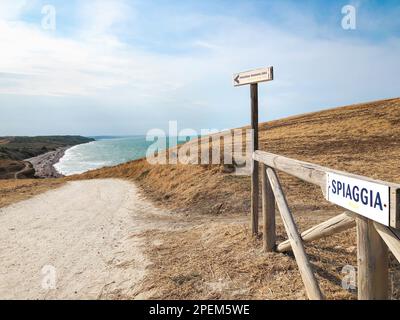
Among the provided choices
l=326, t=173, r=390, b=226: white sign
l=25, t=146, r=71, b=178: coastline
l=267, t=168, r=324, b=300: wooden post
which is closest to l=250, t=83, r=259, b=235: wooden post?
l=267, t=168, r=324, b=300: wooden post

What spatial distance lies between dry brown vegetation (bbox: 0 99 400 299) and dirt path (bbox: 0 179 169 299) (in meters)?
0.72

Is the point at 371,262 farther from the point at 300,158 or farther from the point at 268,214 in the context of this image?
the point at 300,158

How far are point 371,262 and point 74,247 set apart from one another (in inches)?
313

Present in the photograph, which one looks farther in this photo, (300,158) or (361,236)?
(300,158)

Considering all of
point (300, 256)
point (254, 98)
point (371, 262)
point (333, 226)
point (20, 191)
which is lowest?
point (20, 191)

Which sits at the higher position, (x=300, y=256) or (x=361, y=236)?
(x=361, y=236)

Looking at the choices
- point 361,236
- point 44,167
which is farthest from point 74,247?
point 44,167

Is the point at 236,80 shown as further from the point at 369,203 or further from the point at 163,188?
the point at 163,188

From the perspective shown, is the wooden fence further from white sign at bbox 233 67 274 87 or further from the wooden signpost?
white sign at bbox 233 67 274 87

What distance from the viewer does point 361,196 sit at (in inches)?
141

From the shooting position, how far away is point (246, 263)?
22.5 ft

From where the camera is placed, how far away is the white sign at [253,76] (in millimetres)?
6945

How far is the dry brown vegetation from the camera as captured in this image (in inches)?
237
